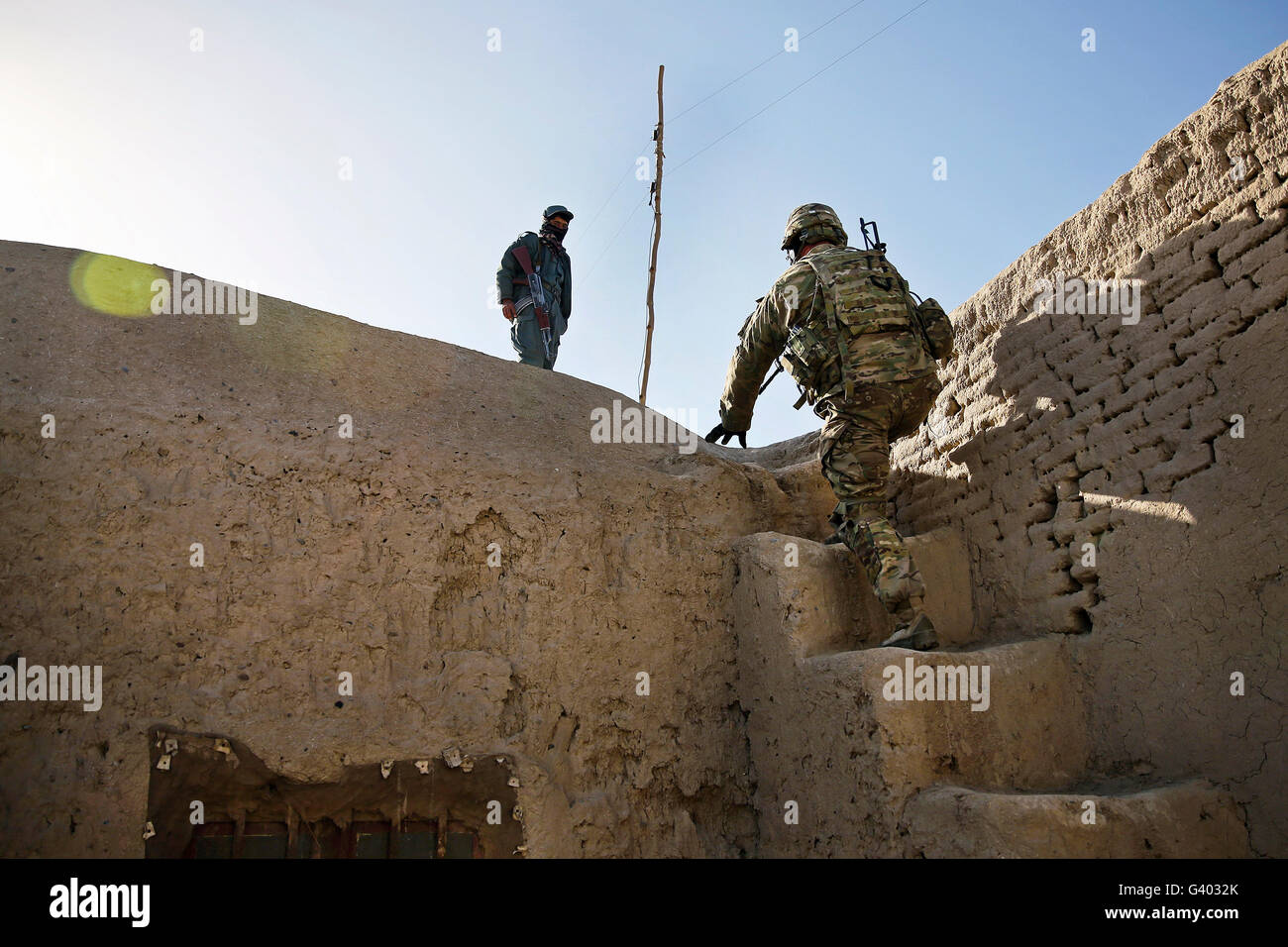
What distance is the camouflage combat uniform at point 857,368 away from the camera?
361cm

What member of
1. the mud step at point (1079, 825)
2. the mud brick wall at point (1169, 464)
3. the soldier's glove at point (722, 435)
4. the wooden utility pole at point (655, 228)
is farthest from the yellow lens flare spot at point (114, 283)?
the wooden utility pole at point (655, 228)

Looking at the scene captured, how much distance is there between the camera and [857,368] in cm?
368

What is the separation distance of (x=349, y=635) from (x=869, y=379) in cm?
220

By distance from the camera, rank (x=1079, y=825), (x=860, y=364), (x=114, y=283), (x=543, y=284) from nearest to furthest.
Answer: (x=1079, y=825)
(x=114, y=283)
(x=860, y=364)
(x=543, y=284)

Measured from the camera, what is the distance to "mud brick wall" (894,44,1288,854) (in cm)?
277

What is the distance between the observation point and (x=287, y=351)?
3.49 meters

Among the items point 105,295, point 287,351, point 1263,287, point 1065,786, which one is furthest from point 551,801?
point 1263,287

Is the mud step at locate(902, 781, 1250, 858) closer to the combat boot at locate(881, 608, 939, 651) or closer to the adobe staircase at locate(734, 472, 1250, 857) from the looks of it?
→ the adobe staircase at locate(734, 472, 1250, 857)

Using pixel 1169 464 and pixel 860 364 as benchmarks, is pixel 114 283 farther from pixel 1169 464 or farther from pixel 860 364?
pixel 1169 464

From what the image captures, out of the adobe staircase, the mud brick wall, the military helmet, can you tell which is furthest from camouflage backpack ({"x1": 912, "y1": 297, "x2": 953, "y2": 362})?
the adobe staircase

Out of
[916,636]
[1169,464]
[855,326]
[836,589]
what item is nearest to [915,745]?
[916,636]

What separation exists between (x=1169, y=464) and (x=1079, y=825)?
1297 millimetres
